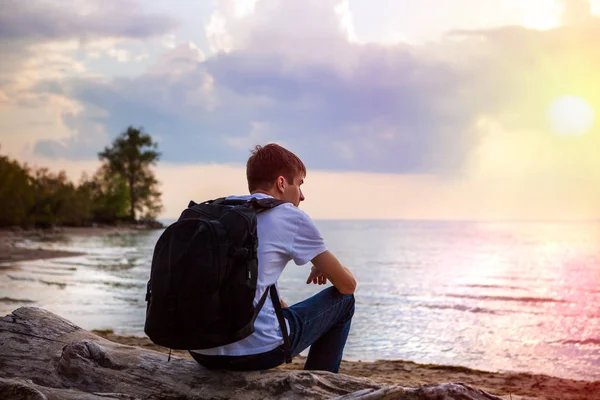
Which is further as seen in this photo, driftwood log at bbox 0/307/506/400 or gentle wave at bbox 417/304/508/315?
gentle wave at bbox 417/304/508/315

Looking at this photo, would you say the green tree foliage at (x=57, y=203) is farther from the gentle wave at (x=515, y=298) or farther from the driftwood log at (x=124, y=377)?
the driftwood log at (x=124, y=377)

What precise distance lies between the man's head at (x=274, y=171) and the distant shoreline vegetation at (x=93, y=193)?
5983 cm

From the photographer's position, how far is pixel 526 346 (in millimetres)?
10883

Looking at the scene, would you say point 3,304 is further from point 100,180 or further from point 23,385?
point 100,180

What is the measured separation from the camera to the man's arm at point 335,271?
12.1ft

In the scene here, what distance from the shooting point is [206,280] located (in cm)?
330

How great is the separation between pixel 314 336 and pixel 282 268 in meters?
0.63

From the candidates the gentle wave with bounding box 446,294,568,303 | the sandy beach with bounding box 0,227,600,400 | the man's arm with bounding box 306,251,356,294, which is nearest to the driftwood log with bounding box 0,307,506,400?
the man's arm with bounding box 306,251,356,294

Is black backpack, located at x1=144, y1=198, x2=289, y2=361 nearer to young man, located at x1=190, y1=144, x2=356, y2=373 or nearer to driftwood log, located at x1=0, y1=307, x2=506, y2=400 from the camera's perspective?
young man, located at x1=190, y1=144, x2=356, y2=373

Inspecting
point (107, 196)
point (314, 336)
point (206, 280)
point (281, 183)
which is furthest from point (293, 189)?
point (107, 196)

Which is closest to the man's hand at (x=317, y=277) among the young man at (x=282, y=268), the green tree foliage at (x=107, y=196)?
the young man at (x=282, y=268)

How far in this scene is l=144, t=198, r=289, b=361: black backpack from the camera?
3.32 meters

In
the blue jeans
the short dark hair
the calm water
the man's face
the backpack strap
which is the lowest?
the calm water

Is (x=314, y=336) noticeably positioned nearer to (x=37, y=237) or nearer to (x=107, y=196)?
(x=37, y=237)
